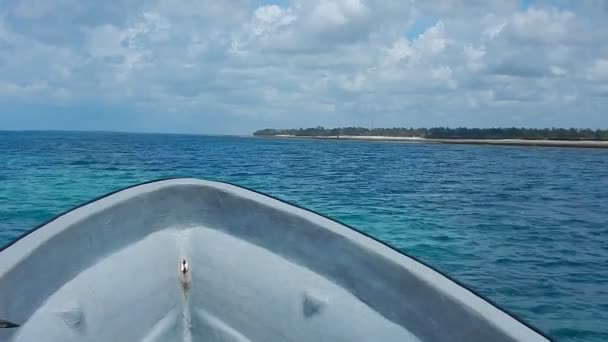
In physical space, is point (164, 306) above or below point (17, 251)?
below

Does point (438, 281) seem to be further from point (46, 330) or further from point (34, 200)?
point (34, 200)

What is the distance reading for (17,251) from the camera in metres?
1.95

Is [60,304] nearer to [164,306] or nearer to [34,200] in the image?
[164,306]

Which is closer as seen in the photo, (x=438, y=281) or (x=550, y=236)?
(x=438, y=281)

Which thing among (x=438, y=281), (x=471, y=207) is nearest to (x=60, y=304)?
(x=438, y=281)

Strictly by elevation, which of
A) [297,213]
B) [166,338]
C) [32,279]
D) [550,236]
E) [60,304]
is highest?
[297,213]

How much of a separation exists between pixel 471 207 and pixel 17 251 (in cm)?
1439

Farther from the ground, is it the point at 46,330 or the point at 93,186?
the point at 46,330

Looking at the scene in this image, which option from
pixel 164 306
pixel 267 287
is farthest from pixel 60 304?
pixel 267 287

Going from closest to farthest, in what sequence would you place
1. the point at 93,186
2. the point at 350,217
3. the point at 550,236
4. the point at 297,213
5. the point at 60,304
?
1. the point at 60,304
2. the point at 297,213
3. the point at 550,236
4. the point at 350,217
5. the point at 93,186

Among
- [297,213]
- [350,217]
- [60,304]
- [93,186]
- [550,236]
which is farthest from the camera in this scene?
[93,186]

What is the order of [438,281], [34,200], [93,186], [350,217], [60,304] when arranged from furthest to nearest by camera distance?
[93,186] → [34,200] → [350,217] → [60,304] → [438,281]

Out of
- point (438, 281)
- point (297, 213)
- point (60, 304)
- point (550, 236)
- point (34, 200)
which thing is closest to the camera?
point (438, 281)

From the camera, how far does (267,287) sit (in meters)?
2.47
